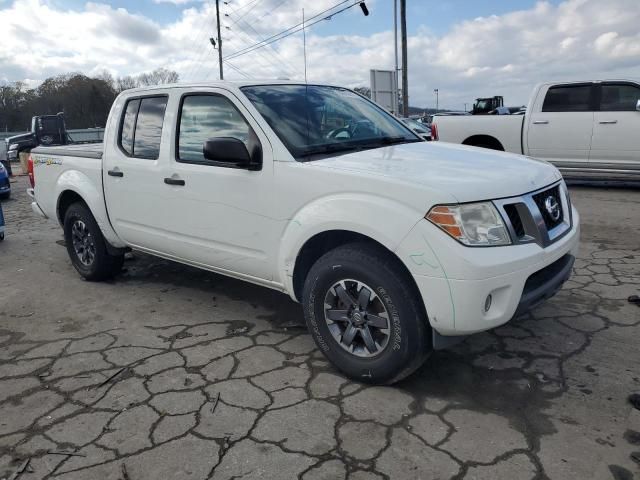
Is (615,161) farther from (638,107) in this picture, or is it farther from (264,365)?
(264,365)

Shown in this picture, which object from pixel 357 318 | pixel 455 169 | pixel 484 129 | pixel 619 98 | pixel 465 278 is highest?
pixel 619 98

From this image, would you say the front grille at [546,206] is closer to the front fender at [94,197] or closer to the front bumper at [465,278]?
the front bumper at [465,278]

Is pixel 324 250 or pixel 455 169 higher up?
pixel 455 169

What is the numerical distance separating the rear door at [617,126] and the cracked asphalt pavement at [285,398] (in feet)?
18.1

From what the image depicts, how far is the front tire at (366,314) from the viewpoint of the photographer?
2.72m

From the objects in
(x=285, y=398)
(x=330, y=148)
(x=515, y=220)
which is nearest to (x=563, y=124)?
(x=330, y=148)

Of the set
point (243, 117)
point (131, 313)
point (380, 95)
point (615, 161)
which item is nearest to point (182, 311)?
point (131, 313)

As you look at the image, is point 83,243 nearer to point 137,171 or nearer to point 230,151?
point 137,171

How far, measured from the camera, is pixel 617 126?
910 cm

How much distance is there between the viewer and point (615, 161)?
923cm

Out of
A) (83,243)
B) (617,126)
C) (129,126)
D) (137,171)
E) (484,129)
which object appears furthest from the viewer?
(484,129)

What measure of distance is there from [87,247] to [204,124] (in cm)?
223

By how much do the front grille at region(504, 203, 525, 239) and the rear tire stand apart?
148 inches

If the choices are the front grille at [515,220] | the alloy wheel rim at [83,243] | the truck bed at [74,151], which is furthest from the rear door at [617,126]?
the alloy wheel rim at [83,243]
